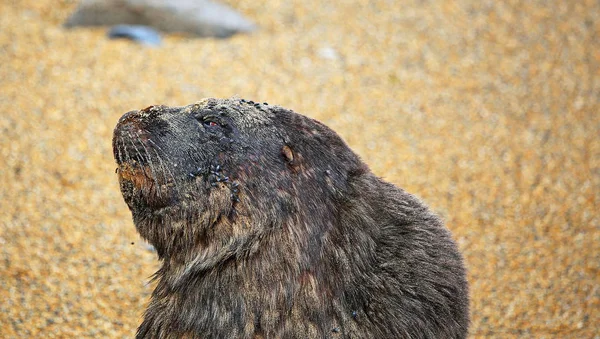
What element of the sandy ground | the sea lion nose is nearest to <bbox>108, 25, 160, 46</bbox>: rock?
the sandy ground

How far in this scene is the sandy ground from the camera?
16.5 feet

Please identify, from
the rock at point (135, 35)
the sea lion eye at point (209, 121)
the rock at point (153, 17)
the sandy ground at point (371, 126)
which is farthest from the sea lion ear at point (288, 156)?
the rock at point (153, 17)

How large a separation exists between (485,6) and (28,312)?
716 cm

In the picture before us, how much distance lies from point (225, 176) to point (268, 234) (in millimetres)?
317

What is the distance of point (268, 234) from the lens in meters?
3.02

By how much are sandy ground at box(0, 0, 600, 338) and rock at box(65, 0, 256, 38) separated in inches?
9.9

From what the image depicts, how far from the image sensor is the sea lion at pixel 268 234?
302 cm

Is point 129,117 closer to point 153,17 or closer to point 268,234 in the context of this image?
point 268,234

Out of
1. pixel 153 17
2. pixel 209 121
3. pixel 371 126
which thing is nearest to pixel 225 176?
pixel 209 121

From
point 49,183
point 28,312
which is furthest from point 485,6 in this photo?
point 28,312

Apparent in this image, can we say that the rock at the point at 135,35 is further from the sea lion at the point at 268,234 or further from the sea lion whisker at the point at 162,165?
the sea lion whisker at the point at 162,165

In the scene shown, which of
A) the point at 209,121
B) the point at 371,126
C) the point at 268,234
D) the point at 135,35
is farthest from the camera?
the point at 135,35

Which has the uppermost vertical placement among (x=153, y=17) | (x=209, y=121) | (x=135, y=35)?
(x=153, y=17)

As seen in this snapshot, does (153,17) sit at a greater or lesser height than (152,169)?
greater
